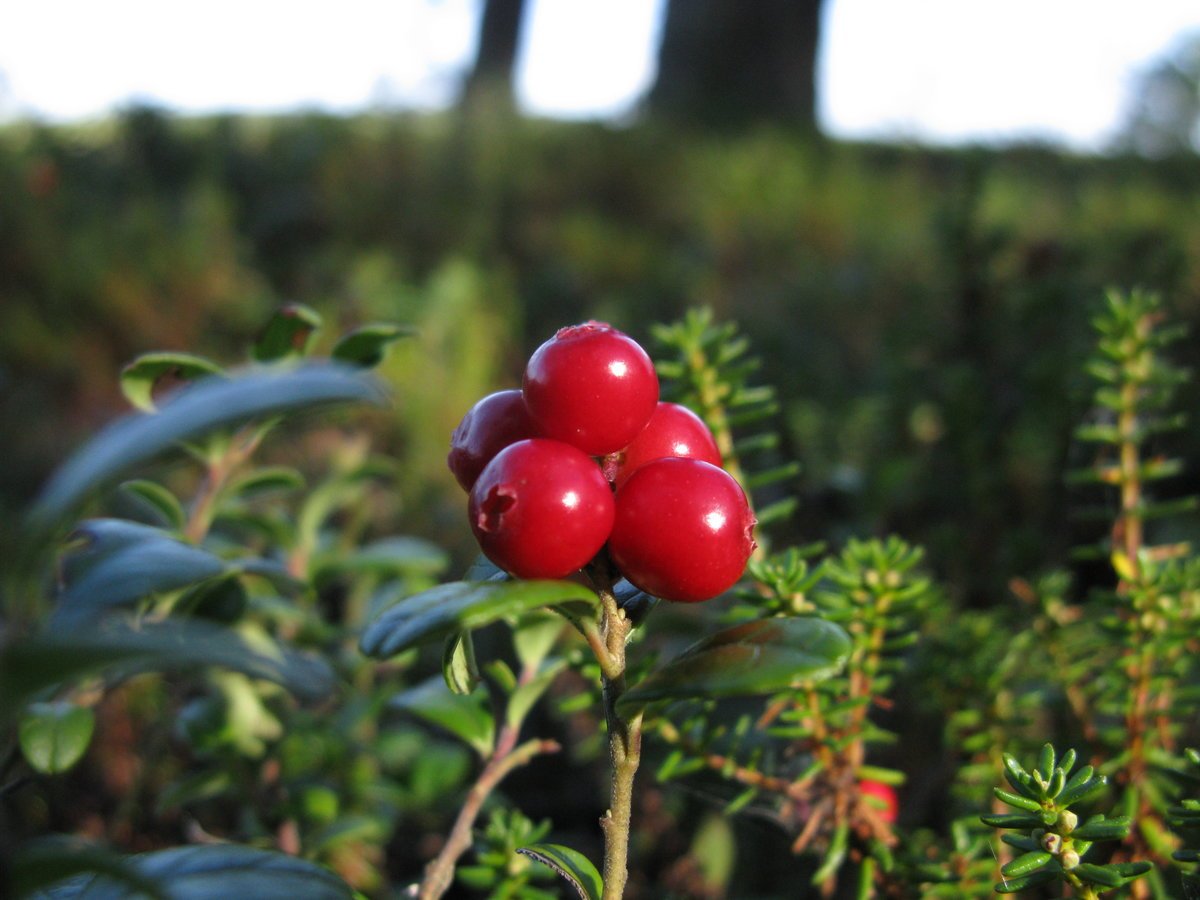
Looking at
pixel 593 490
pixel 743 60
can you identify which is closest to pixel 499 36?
pixel 743 60

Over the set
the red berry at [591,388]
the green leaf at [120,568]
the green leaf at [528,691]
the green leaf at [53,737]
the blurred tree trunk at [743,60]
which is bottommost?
the green leaf at [53,737]

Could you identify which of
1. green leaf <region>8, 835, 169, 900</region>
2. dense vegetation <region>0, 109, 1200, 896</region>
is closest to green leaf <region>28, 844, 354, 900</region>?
green leaf <region>8, 835, 169, 900</region>

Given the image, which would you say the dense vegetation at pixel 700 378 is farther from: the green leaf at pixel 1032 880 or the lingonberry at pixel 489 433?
the lingonberry at pixel 489 433

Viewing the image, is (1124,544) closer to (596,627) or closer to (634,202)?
(596,627)

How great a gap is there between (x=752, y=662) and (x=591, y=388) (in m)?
0.21

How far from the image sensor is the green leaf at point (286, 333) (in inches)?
38.3

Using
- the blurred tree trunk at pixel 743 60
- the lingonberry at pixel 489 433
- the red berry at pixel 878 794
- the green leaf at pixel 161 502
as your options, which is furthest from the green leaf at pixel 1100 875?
the blurred tree trunk at pixel 743 60

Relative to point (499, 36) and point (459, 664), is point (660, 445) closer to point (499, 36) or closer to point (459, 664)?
point (459, 664)

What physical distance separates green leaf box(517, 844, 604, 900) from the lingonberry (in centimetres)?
29

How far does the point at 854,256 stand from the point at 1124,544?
10.0 ft

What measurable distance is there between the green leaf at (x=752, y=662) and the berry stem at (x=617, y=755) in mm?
34

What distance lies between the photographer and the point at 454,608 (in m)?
0.56

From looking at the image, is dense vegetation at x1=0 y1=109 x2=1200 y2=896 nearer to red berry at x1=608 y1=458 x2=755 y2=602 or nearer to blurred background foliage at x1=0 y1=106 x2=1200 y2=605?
blurred background foliage at x1=0 y1=106 x2=1200 y2=605

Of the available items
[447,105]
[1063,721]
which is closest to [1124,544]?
[1063,721]
